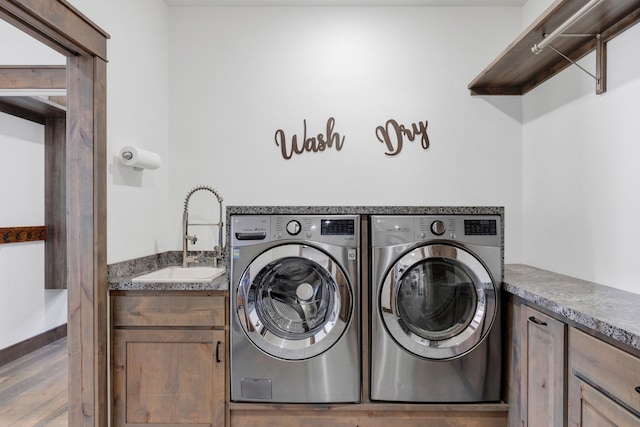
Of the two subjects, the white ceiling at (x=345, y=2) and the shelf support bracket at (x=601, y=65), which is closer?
the shelf support bracket at (x=601, y=65)

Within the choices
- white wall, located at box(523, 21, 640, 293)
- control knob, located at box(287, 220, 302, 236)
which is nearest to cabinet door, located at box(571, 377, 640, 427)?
white wall, located at box(523, 21, 640, 293)

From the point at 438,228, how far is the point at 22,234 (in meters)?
3.44

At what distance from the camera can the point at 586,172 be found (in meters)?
2.14

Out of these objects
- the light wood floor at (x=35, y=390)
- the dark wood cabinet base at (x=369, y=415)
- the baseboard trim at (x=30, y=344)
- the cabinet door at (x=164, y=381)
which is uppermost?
the cabinet door at (x=164, y=381)

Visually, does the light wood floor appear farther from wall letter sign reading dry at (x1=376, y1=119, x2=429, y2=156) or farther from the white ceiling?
the white ceiling

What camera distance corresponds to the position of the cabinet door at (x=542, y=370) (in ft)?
5.10

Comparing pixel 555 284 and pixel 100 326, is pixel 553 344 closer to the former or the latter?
pixel 555 284

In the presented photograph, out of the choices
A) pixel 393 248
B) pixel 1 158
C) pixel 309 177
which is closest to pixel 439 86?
pixel 309 177

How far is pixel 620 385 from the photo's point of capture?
1209 millimetres

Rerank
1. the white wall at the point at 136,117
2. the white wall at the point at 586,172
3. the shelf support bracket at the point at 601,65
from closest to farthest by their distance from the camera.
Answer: the white wall at the point at 586,172
the shelf support bracket at the point at 601,65
the white wall at the point at 136,117

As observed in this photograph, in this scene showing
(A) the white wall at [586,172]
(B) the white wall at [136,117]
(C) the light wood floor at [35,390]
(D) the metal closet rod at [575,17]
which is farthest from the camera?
(C) the light wood floor at [35,390]

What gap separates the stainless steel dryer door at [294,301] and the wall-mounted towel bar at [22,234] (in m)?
2.46

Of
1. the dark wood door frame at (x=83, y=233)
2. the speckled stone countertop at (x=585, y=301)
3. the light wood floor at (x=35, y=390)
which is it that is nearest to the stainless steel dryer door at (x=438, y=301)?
the speckled stone countertop at (x=585, y=301)

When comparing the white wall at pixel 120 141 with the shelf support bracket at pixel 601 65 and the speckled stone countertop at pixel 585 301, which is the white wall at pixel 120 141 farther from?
the shelf support bracket at pixel 601 65
